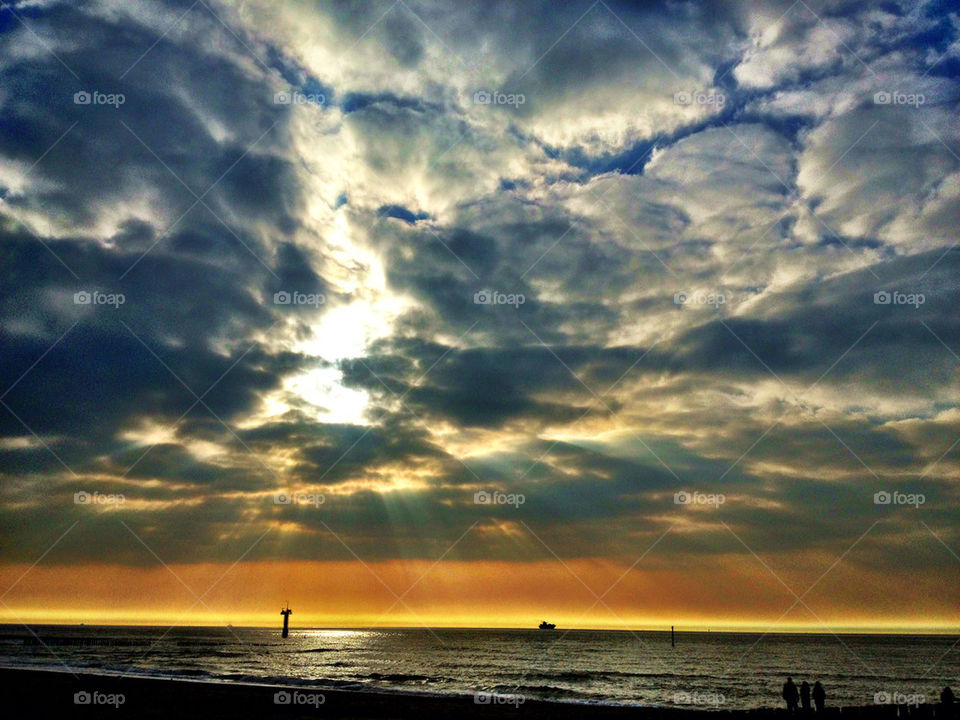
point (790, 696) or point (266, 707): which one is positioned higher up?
point (266, 707)

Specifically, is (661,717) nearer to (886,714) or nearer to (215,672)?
(886,714)

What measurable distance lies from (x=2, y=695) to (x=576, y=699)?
30.9m

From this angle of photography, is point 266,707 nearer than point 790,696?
No

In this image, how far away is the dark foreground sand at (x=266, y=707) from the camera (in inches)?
931

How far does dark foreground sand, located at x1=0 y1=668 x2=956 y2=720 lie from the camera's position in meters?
23.7

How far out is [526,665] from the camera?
7075 cm

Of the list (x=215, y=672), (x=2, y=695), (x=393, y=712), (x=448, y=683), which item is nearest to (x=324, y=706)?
(x=393, y=712)

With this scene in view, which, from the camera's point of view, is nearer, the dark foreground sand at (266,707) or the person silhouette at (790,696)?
the dark foreground sand at (266,707)

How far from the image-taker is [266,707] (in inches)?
1021

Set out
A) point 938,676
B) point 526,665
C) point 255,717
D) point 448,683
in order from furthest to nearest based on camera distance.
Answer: point 526,665 < point 938,676 < point 448,683 < point 255,717

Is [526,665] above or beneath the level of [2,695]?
beneath

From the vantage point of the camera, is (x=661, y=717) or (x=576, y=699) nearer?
(x=661, y=717)

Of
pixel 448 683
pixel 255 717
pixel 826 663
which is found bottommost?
pixel 826 663

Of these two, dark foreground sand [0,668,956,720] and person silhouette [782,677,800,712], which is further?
person silhouette [782,677,800,712]
